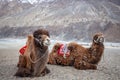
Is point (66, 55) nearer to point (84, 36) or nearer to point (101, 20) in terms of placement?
point (84, 36)

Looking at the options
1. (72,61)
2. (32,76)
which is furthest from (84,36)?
(32,76)

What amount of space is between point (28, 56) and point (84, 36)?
15454mm

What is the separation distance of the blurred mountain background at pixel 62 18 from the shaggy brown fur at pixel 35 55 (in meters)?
14.8

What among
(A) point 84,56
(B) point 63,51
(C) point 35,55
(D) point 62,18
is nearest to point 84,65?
(A) point 84,56

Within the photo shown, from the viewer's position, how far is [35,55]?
4.10 meters

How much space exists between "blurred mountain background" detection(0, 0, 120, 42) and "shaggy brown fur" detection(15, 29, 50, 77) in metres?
14.8

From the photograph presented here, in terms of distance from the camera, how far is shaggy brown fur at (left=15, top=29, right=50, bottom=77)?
4.06m

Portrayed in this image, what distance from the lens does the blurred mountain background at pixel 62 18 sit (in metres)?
20.6

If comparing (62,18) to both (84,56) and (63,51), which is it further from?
(84,56)

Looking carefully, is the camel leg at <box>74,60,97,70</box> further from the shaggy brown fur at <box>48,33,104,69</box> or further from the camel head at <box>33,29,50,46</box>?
the camel head at <box>33,29,50,46</box>

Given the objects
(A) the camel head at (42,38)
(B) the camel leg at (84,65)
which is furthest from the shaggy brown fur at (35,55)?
(B) the camel leg at (84,65)

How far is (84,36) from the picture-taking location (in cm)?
1944

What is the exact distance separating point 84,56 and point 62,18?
18706mm

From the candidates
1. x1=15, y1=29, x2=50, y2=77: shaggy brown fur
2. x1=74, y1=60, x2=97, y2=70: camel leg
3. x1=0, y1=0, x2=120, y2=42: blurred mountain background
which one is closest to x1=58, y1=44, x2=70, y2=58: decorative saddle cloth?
x1=74, y1=60, x2=97, y2=70: camel leg
